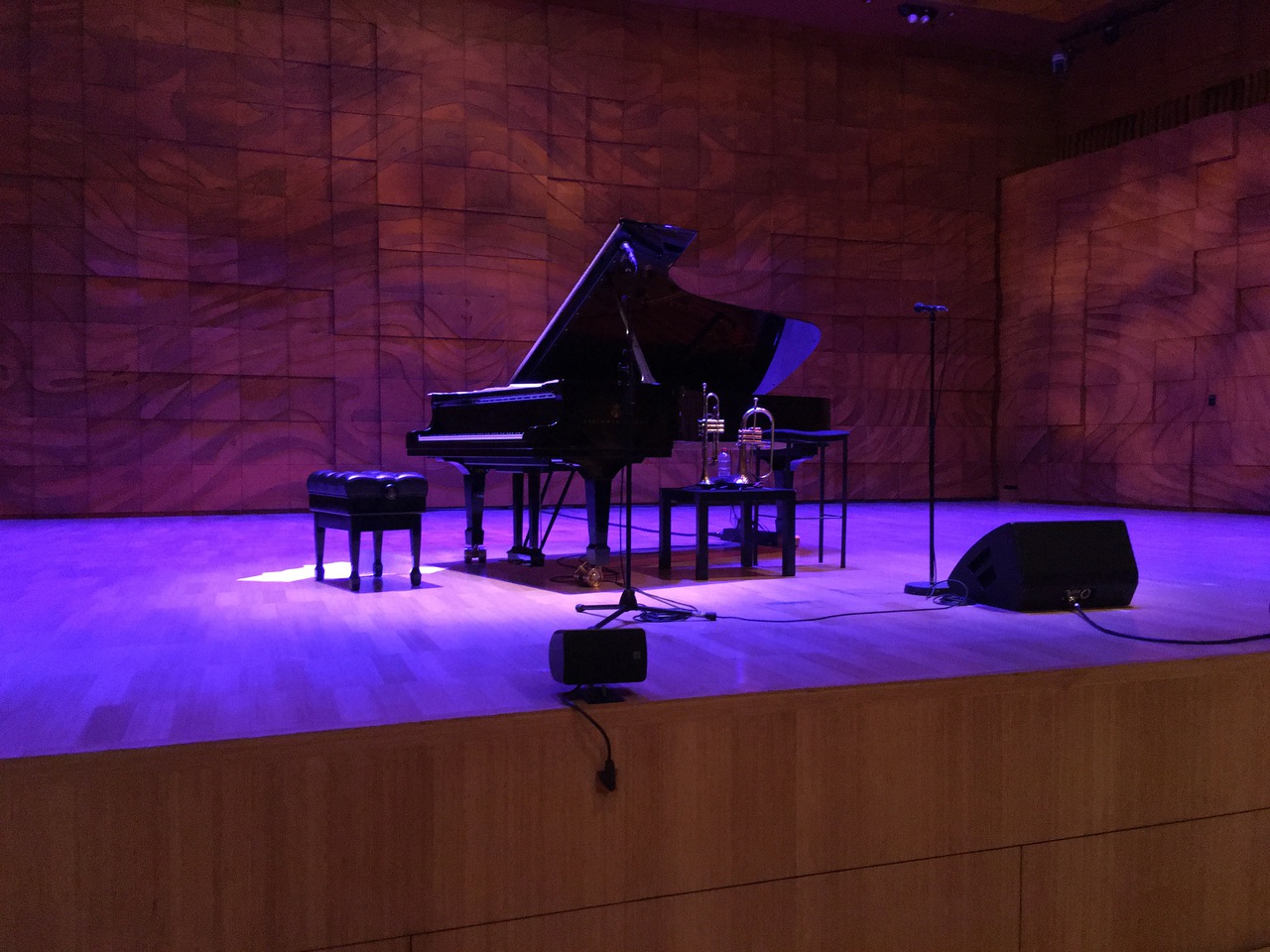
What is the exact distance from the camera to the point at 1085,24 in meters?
8.57

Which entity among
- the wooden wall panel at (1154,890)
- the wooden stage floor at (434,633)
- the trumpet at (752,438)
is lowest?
the wooden wall panel at (1154,890)

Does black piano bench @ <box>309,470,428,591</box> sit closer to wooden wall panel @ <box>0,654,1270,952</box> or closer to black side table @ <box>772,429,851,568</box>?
black side table @ <box>772,429,851,568</box>

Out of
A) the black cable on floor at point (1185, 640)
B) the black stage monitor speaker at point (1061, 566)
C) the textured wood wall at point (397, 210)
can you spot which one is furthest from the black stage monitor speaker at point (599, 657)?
the textured wood wall at point (397, 210)

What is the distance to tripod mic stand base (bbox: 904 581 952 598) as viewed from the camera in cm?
340

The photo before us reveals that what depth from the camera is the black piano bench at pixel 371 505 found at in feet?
11.9

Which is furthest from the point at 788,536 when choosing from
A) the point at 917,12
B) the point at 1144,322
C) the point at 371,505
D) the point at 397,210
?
the point at 917,12

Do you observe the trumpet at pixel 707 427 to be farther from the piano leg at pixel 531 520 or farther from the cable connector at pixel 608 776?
the cable connector at pixel 608 776

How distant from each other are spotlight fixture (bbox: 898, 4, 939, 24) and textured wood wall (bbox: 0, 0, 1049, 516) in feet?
2.29

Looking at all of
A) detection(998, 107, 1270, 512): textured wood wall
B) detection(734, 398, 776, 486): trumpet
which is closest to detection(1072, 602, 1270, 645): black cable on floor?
detection(734, 398, 776, 486): trumpet

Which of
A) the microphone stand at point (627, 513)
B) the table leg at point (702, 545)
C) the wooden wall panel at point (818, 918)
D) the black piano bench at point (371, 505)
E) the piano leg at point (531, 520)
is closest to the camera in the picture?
the wooden wall panel at point (818, 918)

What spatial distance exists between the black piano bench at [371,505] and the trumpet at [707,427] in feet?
3.95

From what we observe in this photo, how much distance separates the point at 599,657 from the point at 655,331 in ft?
9.57

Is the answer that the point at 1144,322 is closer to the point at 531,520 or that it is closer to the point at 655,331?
the point at 655,331

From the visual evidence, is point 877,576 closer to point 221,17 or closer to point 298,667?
point 298,667
